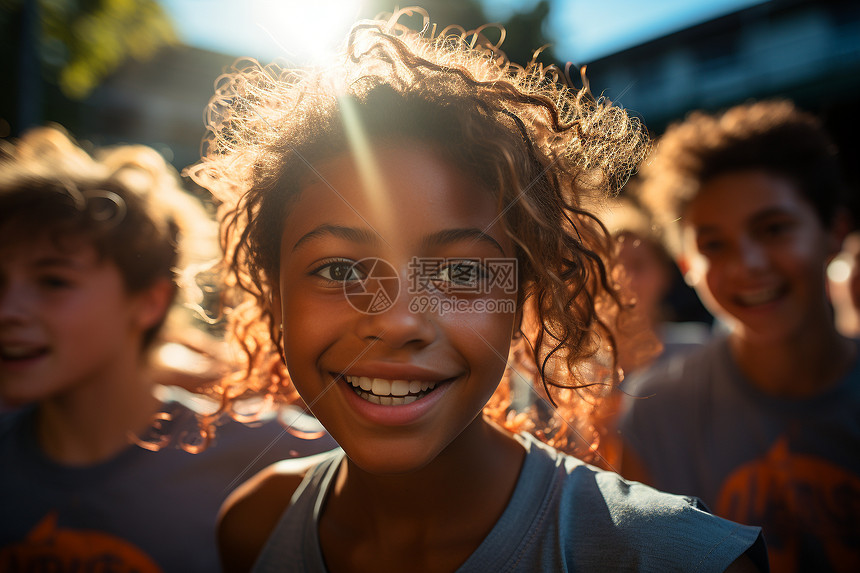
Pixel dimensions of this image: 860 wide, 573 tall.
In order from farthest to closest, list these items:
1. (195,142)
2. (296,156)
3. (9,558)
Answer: (195,142)
(9,558)
(296,156)

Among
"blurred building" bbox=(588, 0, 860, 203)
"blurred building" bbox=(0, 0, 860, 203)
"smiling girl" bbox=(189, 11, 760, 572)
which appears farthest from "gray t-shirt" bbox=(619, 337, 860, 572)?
"blurred building" bbox=(588, 0, 860, 203)

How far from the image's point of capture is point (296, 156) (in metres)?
1.35

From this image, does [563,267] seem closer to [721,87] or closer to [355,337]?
[355,337]

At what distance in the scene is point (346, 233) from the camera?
1.19 meters

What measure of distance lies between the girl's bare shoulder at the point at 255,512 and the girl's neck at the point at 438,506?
300mm

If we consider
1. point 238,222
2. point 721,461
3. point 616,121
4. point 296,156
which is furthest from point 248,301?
point 721,461

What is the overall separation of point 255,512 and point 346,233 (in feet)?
3.33

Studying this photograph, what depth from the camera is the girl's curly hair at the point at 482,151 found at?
4.14 feet

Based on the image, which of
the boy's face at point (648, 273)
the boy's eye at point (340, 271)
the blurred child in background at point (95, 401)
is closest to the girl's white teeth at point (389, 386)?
the boy's eye at point (340, 271)

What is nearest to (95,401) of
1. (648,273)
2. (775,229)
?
(775,229)

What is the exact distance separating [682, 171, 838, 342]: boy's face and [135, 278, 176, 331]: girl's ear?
7.04 ft

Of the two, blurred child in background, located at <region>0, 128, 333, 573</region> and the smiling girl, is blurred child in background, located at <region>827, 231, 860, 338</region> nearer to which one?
the smiling girl

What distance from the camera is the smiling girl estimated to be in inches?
45.4

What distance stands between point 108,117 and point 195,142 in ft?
8.42
